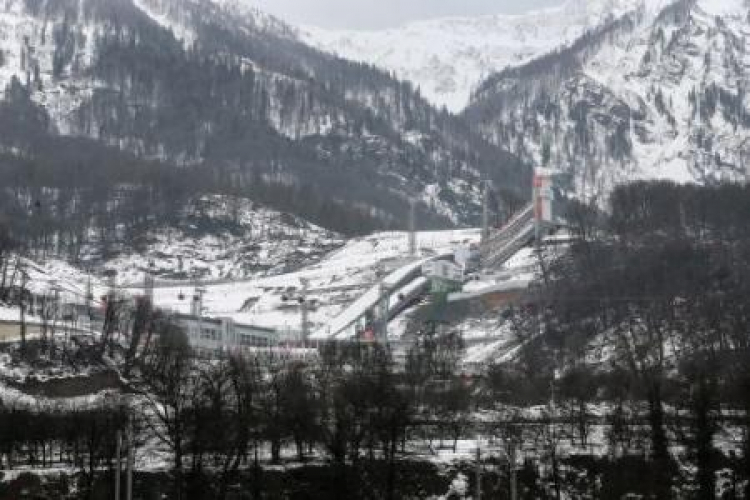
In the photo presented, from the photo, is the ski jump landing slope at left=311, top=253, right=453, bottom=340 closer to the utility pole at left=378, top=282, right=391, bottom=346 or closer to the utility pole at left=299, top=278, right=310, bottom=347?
the utility pole at left=378, top=282, right=391, bottom=346

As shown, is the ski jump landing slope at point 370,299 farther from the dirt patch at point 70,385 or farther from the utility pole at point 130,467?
the utility pole at point 130,467

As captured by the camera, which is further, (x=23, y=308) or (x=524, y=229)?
(x=524, y=229)

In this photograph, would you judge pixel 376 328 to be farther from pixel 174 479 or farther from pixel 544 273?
pixel 174 479

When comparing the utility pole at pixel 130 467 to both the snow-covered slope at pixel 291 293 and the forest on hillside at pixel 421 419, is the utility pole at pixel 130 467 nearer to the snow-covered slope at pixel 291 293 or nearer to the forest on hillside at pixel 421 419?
the forest on hillside at pixel 421 419

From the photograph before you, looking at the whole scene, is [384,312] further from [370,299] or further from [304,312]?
[370,299]

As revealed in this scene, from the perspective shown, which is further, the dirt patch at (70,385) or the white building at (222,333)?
the white building at (222,333)

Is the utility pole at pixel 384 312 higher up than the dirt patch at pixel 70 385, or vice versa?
the utility pole at pixel 384 312

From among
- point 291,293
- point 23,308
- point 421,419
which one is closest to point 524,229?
point 291,293

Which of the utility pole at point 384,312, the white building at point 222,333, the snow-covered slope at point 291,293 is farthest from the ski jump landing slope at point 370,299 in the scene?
the white building at point 222,333

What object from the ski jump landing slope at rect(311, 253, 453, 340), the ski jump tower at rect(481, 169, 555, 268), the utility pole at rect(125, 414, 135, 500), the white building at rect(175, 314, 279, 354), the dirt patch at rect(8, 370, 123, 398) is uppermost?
the ski jump tower at rect(481, 169, 555, 268)

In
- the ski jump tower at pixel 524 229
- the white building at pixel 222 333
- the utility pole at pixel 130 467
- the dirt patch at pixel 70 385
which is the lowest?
the utility pole at pixel 130 467

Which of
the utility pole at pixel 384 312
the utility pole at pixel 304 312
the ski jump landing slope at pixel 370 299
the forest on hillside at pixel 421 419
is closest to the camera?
the forest on hillside at pixel 421 419

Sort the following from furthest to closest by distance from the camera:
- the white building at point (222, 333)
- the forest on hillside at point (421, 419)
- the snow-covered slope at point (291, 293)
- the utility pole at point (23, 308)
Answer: the snow-covered slope at point (291, 293), the white building at point (222, 333), the utility pole at point (23, 308), the forest on hillside at point (421, 419)

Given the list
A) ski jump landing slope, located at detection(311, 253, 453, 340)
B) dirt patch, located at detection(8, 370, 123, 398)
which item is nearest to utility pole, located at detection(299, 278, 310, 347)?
ski jump landing slope, located at detection(311, 253, 453, 340)
